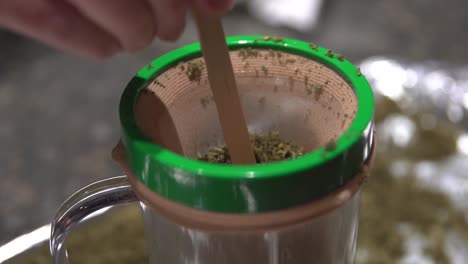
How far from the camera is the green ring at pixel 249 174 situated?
0.88ft

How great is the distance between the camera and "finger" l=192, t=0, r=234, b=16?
248mm

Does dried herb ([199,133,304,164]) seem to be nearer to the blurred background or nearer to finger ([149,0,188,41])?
finger ([149,0,188,41])

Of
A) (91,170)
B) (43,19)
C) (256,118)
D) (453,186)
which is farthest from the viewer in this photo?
(91,170)

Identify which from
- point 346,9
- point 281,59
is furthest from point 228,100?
point 346,9

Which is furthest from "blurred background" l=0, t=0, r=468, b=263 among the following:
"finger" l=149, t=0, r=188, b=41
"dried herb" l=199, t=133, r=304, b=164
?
"finger" l=149, t=0, r=188, b=41

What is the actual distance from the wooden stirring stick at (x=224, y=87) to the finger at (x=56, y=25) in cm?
5

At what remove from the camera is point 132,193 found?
334 millimetres

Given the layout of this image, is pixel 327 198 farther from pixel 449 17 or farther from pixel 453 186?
pixel 449 17

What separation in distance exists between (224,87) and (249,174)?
0.06 m

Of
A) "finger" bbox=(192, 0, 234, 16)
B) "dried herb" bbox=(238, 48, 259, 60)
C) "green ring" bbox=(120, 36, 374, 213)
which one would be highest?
"finger" bbox=(192, 0, 234, 16)

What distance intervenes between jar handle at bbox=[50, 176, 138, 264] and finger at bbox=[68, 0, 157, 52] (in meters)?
0.10

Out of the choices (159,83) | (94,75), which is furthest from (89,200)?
(94,75)

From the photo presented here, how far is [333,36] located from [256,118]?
95 centimetres

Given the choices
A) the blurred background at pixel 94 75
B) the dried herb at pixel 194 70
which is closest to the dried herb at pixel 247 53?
the dried herb at pixel 194 70
